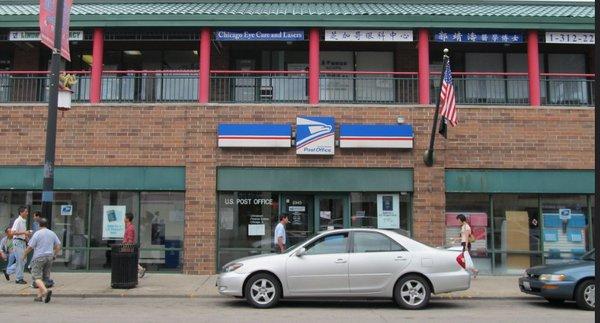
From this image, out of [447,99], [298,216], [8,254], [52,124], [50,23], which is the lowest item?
[8,254]

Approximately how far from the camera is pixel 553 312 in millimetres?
10328

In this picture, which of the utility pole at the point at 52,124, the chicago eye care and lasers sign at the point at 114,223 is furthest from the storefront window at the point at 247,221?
the utility pole at the point at 52,124

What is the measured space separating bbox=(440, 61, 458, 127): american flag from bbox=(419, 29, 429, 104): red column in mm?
1338

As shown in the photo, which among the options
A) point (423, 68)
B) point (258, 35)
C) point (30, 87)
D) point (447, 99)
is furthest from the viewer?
point (30, 87)

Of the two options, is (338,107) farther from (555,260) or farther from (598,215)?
(598,215)

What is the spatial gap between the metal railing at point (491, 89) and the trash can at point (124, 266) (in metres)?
8.98

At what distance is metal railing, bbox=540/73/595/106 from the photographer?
16.7m

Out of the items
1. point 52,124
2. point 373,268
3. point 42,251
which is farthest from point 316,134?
point 42,251

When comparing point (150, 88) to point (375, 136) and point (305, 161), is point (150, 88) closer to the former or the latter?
point (305, 161)

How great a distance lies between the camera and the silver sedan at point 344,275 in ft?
34.0

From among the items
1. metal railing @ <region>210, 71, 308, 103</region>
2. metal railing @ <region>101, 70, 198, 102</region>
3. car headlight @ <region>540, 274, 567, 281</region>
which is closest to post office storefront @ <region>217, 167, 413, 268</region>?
metal railing @ <region>210, 71, 308, 103</region>

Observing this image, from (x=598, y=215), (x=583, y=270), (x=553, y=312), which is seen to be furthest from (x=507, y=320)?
(x=598, y=215)

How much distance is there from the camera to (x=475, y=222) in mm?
15516

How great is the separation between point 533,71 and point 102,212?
1188 centimetres
